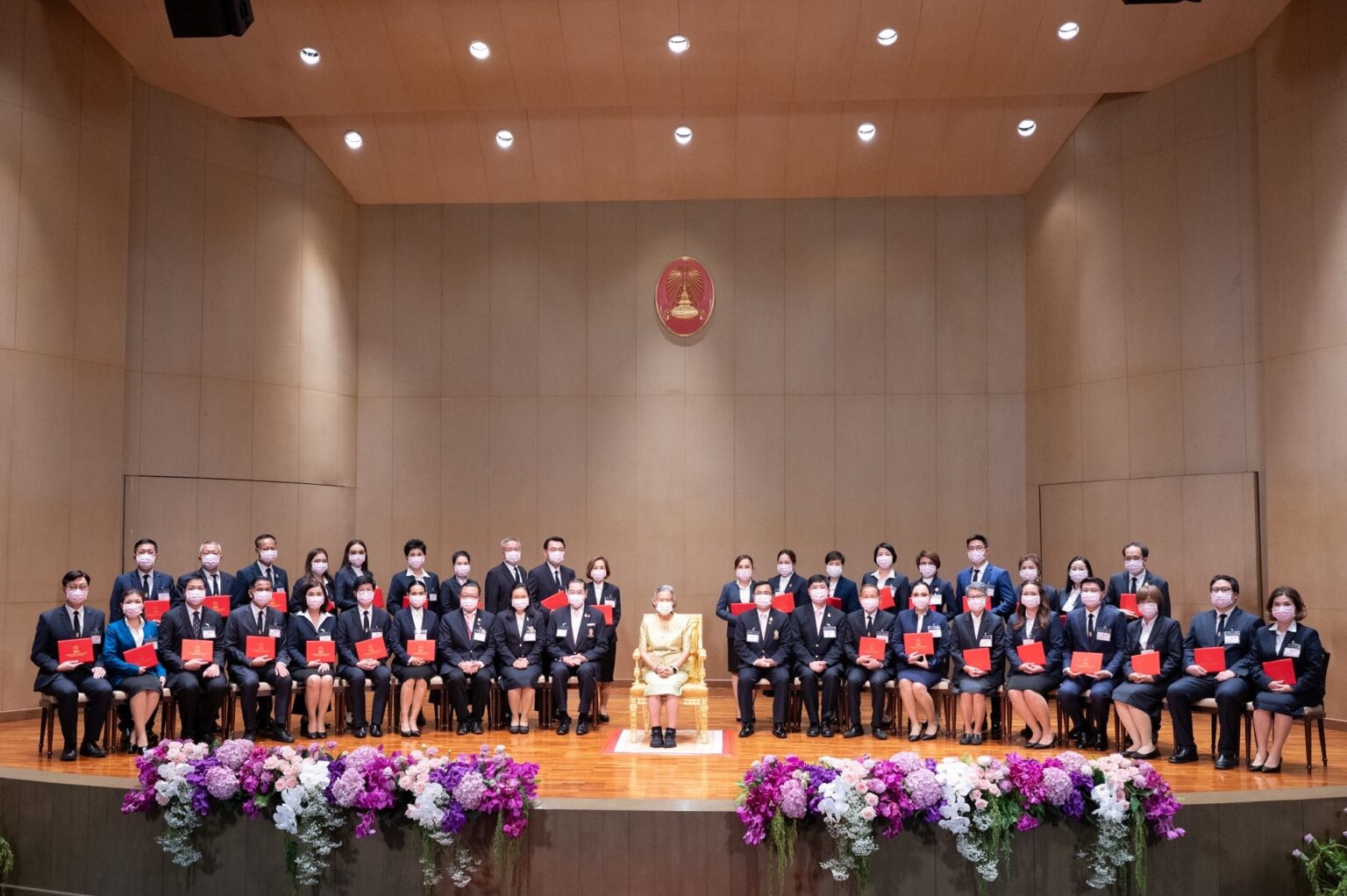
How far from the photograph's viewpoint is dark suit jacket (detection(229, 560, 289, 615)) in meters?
8.97

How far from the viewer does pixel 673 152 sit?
36.9ft

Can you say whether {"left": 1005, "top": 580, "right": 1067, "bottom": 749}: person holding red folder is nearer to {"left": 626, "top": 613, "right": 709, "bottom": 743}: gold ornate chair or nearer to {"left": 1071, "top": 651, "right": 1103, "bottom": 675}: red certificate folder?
{"left": 1071, "top": 651, "right": 1103, "bottom": 675}: red certificate folder

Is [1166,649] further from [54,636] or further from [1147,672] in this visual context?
[54,636]

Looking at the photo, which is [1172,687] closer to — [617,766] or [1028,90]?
[617,766]

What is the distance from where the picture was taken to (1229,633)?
7.49 metres

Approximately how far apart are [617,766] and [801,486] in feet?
16.2

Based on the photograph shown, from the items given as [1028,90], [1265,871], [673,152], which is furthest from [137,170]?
[1265,871]

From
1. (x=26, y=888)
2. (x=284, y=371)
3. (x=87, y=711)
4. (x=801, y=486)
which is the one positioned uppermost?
(x=284, y=371)

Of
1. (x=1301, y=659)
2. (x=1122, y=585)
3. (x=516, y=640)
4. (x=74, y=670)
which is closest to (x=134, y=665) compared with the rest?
(x=74, y=670)

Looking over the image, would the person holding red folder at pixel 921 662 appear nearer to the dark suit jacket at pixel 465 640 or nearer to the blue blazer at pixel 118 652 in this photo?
the dark suit jacket at pixel 465 640

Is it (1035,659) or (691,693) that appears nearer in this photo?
(1035,659)

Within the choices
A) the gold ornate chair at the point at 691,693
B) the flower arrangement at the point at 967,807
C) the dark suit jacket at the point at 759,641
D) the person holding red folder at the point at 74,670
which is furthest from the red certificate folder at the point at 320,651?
the flower arrangement at the point at 967,807

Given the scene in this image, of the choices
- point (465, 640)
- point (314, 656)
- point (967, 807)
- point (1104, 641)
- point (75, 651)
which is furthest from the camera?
point (465, 640)

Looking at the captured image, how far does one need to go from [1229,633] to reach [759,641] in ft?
10.6
